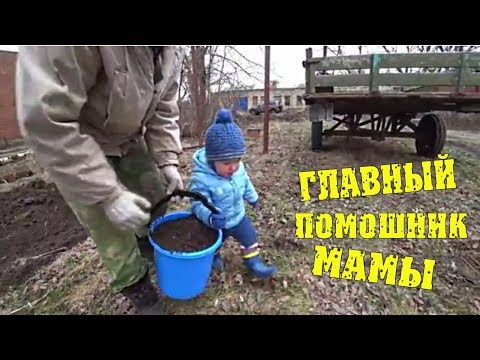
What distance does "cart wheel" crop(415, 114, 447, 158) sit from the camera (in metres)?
3.04

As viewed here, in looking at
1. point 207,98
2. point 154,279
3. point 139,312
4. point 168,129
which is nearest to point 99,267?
point 154,279

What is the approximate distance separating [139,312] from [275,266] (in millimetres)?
619

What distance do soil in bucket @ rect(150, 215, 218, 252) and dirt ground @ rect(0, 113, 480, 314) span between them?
0.92 ft

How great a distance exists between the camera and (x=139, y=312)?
122cm

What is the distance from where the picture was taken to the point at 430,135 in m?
3.13

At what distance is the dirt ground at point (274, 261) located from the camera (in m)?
1.36

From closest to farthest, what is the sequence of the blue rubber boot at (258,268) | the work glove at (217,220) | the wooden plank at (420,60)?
the work glove at (217,220) < the blue rubber boot at (258,268) < the wooden plank at (420,60)

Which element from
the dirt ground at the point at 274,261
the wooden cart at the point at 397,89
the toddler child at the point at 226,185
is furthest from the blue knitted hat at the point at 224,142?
the wooden cart at the point at 397,89

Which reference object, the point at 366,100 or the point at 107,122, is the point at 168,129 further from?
the point at 366,100

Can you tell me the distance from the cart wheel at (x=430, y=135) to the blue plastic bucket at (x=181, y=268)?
2661 millimetres
